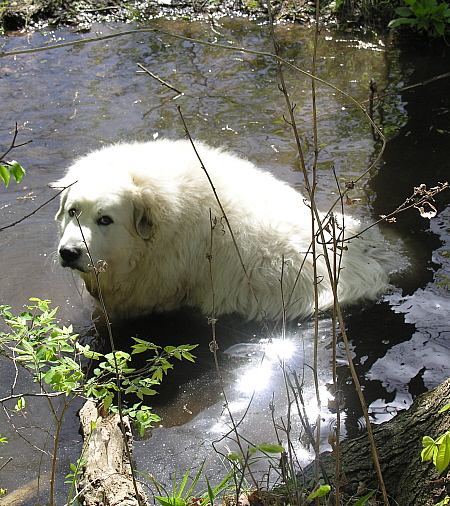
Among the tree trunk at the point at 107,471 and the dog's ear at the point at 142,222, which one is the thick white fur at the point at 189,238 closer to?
the dog's ear at the point at 142,222

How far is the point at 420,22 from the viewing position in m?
9.39

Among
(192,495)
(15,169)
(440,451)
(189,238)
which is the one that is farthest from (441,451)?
(189,238)

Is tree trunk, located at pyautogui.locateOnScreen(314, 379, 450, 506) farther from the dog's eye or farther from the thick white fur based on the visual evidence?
the dog's eye

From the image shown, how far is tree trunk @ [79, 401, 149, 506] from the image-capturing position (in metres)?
2.39

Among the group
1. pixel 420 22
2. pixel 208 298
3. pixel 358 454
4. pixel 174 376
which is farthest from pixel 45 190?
pixel 420 22

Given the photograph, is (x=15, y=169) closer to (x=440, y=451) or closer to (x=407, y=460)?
(x=440, y=451)

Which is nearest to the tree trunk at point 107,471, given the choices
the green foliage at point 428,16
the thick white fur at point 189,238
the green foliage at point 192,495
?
the green foliage at point 192,495

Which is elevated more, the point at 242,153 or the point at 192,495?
the point at 242,153

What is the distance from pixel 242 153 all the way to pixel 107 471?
4715mm

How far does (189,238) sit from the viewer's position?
14.0 ft

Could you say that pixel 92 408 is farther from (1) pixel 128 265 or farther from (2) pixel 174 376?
(1) pixel 128 265

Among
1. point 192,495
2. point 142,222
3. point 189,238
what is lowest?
point 192,495

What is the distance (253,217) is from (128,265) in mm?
1044

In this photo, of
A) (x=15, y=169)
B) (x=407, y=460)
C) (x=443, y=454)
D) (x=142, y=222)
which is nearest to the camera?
(x=443, y=454)
